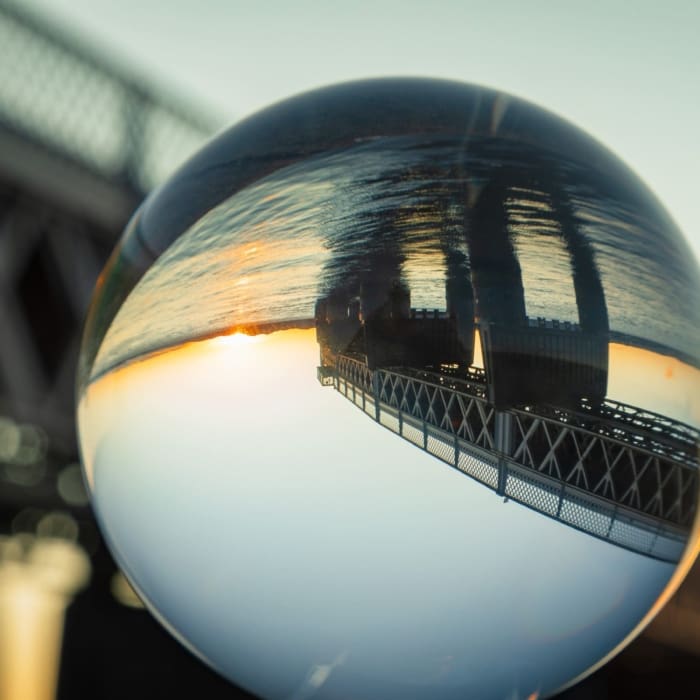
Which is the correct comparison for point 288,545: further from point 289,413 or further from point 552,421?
point 552,421

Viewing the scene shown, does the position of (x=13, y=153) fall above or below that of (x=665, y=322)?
below

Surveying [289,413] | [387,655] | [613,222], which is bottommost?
[387,655]

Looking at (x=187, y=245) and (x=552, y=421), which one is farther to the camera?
(x=187, y=245)

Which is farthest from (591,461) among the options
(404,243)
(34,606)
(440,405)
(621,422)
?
(34,606)

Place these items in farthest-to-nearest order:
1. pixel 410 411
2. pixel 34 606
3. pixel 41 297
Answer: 1. pixel 41 297
2. pixel 34 606
3. pixel 410 411

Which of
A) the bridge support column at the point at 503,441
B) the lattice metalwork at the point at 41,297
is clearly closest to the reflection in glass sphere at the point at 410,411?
the bridge support column at the point at 503,441

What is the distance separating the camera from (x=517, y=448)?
1.31m

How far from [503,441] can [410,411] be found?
16 centimetres

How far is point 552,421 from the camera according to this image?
1.32 m

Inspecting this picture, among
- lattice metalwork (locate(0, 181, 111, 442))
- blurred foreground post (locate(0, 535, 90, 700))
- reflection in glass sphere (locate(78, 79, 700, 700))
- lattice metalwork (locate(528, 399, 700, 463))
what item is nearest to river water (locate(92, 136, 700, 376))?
reflection in glass sphere (locate(78, 79, 700, 700))

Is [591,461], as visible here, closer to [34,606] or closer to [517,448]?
[517,448]

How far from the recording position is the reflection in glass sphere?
1.29 meters

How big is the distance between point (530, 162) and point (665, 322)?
1.22 ft

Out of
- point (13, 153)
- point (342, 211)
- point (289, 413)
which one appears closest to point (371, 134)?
point (342, 211)
